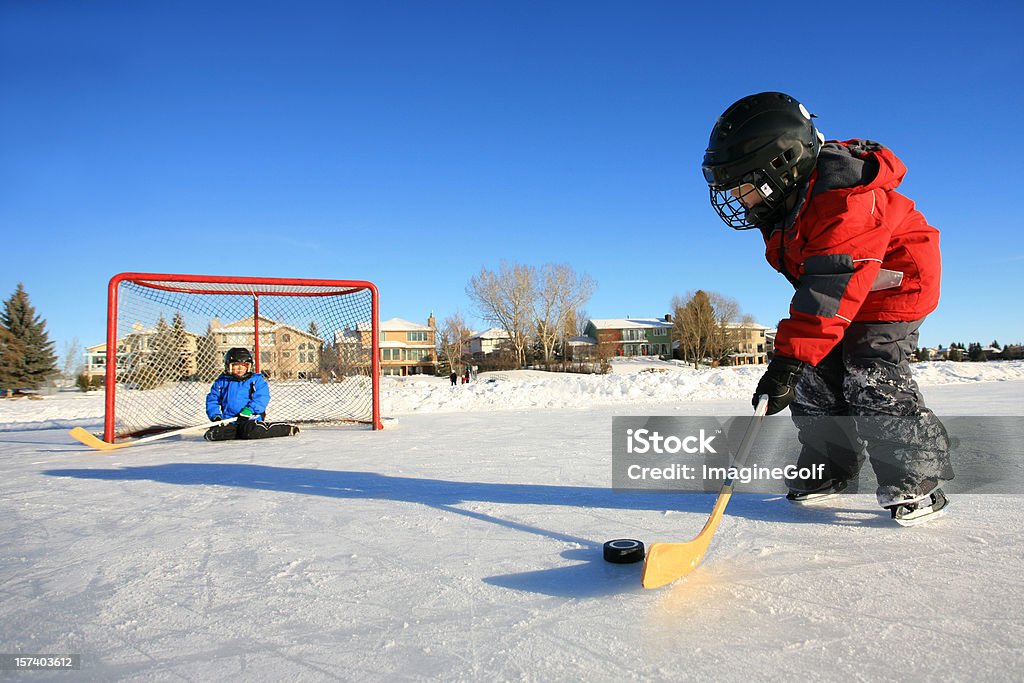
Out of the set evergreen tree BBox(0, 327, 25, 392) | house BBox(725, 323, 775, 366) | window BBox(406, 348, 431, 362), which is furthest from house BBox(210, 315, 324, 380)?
window BBox(406, 348, 431, 362)

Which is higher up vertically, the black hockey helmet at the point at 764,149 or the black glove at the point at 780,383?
the black hockey helmet at the point at 764,149

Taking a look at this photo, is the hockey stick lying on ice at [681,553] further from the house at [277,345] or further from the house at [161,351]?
the house at [277,345]

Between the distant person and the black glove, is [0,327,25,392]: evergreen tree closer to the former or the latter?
the distant person

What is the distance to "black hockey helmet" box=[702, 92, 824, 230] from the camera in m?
1.80

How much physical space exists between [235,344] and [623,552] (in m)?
6.65

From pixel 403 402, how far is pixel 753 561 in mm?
7825

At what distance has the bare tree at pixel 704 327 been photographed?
43656 millimetres

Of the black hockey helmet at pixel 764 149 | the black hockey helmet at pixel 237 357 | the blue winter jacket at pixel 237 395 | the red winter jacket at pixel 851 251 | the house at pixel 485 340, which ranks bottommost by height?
the blue winter jacket at pixel 237 395

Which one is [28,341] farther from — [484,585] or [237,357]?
[484,585]

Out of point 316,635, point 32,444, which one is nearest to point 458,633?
point 316,635

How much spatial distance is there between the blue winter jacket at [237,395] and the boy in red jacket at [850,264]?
16.0 feet

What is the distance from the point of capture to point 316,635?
1.18 m

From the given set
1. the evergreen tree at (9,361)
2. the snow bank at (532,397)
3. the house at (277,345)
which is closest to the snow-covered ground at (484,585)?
the house at (277,345)

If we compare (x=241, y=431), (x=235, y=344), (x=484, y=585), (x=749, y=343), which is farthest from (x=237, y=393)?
(x=749, y=343)
